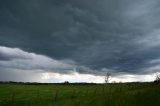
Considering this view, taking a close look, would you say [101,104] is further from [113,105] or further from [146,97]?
[146,97]

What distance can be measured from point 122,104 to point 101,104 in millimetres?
1804

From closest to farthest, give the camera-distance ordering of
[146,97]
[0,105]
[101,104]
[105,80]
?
[101,104] < [146,97] < [0,105] < [105,80]

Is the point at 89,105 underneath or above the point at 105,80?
underneath

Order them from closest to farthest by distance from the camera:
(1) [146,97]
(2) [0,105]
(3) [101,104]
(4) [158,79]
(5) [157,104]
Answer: (5) [157,104] < (3) [101,104] < (1) [146,97] < (2) [0,105] < (4) [158,79]

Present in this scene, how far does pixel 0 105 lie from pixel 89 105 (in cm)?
4066

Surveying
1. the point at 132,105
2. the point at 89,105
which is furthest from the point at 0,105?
the point at 132,105

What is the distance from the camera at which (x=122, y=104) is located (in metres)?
17.7

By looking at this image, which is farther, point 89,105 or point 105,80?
point 105,80

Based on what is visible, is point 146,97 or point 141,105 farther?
point 146,97

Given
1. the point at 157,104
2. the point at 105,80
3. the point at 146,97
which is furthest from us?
the point at 105,80

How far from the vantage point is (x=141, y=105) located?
56.5 feet

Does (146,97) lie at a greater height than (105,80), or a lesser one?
lesser

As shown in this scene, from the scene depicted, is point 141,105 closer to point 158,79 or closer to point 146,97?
point 146,97

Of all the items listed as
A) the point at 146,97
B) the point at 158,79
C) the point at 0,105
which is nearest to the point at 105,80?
the point at 158,79
